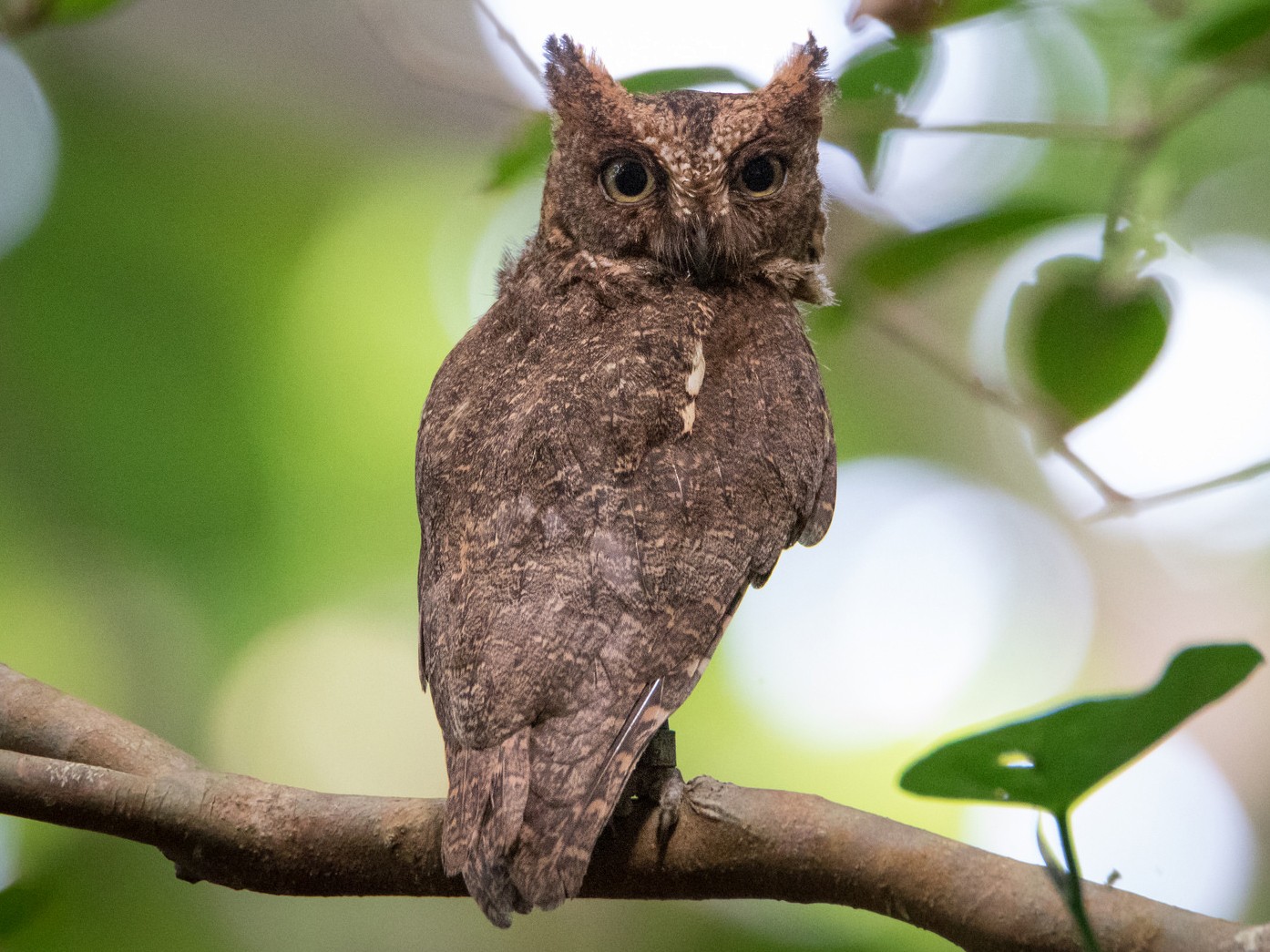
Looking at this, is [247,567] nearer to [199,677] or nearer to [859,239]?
[199,677]

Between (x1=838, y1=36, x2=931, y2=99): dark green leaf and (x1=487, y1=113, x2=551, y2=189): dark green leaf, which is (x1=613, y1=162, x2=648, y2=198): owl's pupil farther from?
(x1=838, y1=36, x2=931, y2=99): dark green leaf

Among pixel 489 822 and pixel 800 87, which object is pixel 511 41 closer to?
pixel 800 87

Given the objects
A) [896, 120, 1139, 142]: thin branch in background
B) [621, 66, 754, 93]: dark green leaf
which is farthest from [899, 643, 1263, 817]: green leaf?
[621, 66, 754, 93]: dark green leaf

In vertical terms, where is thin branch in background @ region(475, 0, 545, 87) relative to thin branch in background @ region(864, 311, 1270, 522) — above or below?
above

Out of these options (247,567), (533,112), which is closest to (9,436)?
(247,567)

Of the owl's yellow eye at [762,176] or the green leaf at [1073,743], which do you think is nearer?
the green leaf at [1073,743]

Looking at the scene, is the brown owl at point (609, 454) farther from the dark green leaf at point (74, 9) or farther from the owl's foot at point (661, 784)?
the dark green leaf at point (74, 9)

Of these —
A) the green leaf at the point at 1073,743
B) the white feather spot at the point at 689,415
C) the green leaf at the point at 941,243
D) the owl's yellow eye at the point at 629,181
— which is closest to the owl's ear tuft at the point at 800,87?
the owl's yellow eye at the point at 629,181
